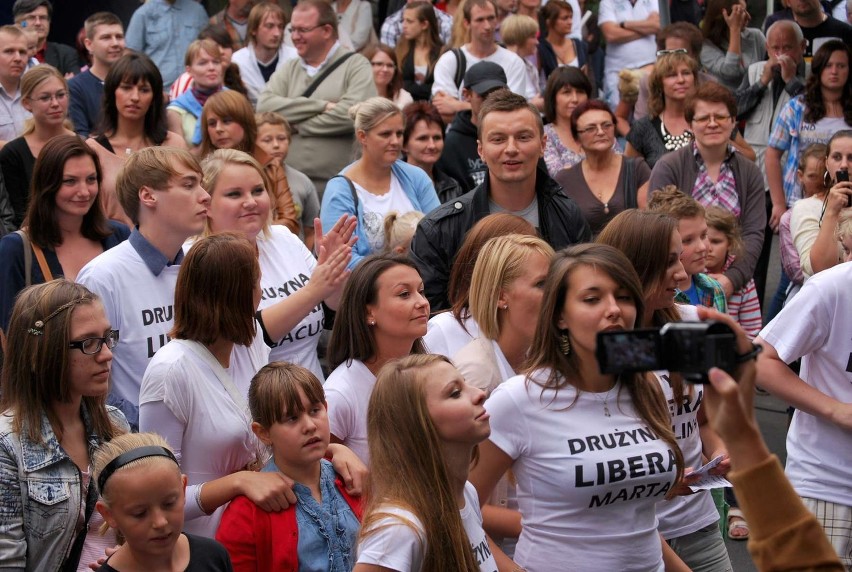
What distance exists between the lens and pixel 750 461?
83.7 inches

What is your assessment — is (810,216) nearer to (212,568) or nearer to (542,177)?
(542,177)

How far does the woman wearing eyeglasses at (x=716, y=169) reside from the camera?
7438mm

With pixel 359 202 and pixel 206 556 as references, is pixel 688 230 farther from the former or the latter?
pixel 206 556

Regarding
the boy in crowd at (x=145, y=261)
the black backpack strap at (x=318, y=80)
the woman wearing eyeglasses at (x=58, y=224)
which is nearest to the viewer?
the boy in crowd at (x=145, y=261)

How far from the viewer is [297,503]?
3.66 m

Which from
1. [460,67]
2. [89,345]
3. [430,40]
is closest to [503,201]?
[89,345]

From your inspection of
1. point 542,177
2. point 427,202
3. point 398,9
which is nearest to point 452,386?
point 542,177

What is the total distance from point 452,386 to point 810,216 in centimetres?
435

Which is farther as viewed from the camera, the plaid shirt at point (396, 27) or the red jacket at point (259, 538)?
the plaid shirt at point (396, 27)

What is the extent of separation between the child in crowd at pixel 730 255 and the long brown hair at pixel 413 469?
12.5 feet

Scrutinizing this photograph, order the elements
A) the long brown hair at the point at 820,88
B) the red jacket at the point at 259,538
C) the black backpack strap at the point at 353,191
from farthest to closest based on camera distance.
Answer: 1. the long brown hair at the point at 820,88
2. the black backpack strap at the point at 353,191
3. the red jacket at the point at 259,538

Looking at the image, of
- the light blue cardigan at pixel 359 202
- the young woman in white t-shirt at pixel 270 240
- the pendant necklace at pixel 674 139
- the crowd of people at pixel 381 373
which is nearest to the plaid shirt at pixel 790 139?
the pendant necklace at pixel 674 139

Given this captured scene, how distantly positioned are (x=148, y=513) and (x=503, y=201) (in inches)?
109

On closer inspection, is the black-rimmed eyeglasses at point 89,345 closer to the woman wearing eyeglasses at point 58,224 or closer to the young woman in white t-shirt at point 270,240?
the young woman in white t-shirt at point 270,240
